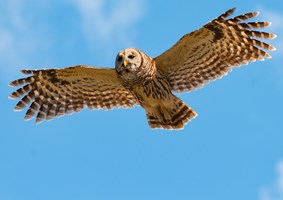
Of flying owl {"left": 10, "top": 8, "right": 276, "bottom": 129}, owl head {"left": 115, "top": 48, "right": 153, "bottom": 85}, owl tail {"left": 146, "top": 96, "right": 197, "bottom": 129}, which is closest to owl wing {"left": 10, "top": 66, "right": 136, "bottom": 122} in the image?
flying owl {"left": 10, "top": 8, "right": 276, "bottom": 129}

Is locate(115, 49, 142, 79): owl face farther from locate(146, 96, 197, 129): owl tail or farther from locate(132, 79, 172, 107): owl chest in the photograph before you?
locate(146, 96, 197, 129): owl tail

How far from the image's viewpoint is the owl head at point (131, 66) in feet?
48.4

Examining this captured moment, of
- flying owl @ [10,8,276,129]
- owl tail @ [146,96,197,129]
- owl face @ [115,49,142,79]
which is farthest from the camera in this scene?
owl tail @ [146,96,197,129]

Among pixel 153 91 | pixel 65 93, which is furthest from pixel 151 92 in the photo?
pixel 65 93

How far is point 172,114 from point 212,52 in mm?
1544

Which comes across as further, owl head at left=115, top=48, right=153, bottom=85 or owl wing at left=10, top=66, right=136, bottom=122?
owl wing at left=10, top=66, right=136, bottom=122

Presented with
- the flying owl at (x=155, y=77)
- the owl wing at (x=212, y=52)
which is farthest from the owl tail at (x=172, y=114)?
the owl wing at (x=212, y=52)

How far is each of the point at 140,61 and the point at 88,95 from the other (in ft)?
7.79

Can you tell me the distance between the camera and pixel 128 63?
1475 centimetres

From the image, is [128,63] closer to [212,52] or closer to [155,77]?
[155,77]

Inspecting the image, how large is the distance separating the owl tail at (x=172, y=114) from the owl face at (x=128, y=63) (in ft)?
4.35

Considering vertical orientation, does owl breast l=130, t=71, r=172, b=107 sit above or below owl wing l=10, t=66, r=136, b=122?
below

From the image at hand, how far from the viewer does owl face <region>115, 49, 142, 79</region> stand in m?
Result: 14.8

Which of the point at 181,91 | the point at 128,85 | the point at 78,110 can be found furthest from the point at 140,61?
the point at 78,110
